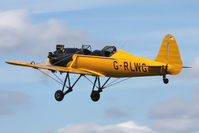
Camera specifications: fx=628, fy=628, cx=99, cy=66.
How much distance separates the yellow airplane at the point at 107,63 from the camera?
30.0 meters

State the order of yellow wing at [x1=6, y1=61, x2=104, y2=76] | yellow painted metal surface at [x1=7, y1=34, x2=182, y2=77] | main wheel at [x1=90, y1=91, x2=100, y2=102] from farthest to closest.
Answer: main wheel at [x1=90, y1=91, x2=100, y2=102]
yellow wing at [x1=6, y1=61, x2=104, y2=76]
yellow painted metal surface at [x1=7, y1=34, x2=182, y2=77]

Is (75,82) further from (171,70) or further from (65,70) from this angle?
(171,70)

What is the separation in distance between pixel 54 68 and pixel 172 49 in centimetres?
663

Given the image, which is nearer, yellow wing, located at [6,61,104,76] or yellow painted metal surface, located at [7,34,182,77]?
yellow painted metal surface, located at [7,34,182,77]

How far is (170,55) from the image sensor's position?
2992 cm

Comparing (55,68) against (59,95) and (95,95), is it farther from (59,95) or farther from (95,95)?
(95,95)

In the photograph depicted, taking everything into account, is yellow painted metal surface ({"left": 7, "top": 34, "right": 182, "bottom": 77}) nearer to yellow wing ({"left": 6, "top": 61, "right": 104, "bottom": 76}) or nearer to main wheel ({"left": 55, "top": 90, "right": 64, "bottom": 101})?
yellow wing ({"left": 6, "top": 61, "right": 104, "bottom": 76})

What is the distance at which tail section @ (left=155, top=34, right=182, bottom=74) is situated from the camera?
2981 cm

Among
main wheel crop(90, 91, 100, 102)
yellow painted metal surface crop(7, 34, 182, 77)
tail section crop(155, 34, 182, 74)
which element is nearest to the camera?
tail section crop(155, 34, 182, 74)

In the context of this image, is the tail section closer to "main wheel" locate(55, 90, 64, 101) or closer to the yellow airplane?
the yellow airplane

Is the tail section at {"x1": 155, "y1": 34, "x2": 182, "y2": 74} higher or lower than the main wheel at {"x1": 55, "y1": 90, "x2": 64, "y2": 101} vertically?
higher

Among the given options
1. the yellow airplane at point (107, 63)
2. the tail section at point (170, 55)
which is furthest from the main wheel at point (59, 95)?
the tail section at point (170, 55)

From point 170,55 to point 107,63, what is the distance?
3.68 meters

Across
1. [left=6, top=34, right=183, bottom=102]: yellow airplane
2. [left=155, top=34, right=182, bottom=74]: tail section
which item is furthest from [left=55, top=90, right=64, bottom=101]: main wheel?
[left=155, top=34, right=182, bottom=74]: tail section
